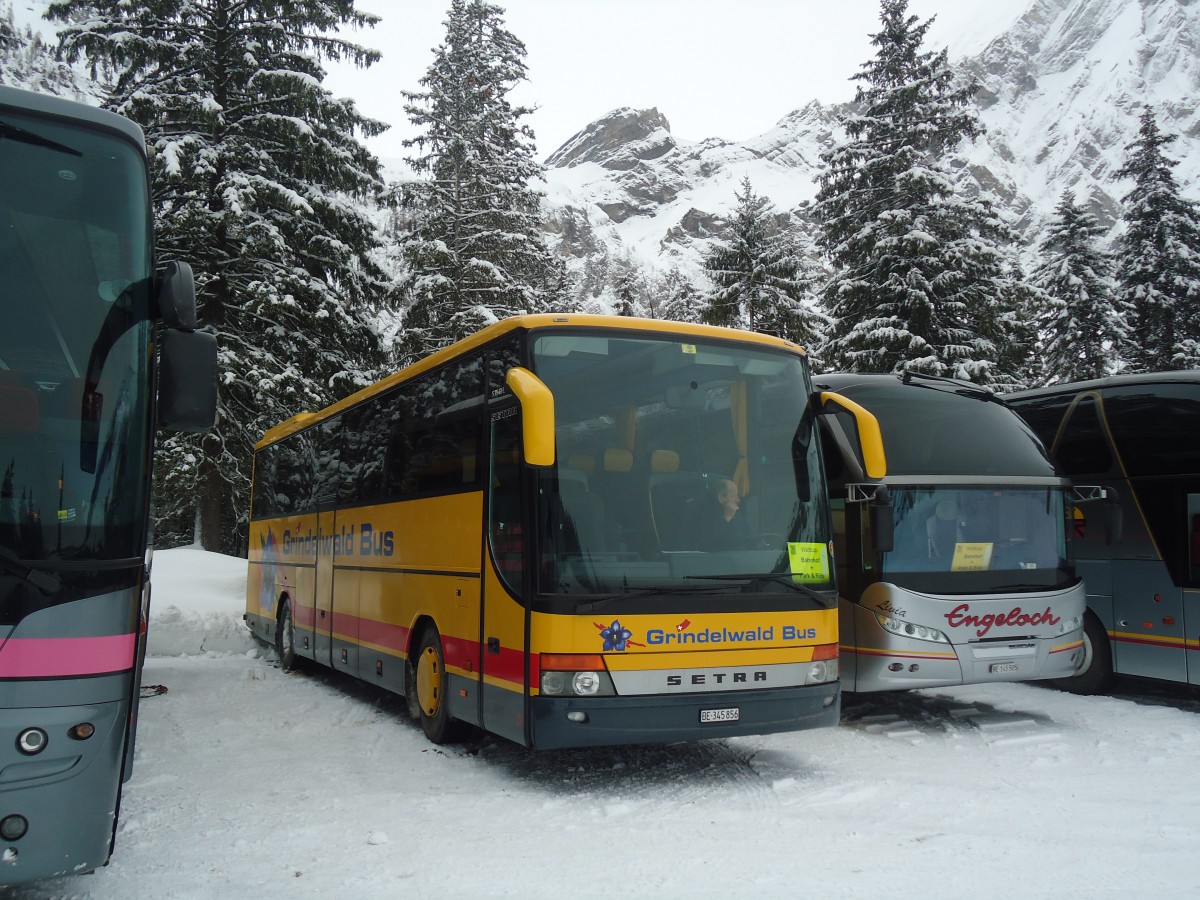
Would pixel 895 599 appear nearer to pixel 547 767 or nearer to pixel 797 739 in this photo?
pixel 797 739

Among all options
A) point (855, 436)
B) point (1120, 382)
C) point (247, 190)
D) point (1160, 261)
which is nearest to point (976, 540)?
point (855, 436)

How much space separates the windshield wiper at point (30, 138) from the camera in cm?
461

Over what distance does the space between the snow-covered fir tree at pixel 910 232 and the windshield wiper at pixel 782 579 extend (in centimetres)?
1748

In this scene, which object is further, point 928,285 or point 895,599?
point 928,285

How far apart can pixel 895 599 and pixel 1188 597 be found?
3.20m

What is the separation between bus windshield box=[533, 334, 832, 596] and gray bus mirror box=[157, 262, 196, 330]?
2.55 meters

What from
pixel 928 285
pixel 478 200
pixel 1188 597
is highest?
pixel 478 200

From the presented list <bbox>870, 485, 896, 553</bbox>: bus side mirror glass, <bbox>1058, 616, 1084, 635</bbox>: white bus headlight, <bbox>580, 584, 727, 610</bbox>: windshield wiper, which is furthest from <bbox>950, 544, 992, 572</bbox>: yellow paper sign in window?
<bbox>580, 584, 727, 610</bbox>: windshield wiper

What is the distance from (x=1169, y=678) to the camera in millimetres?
9680

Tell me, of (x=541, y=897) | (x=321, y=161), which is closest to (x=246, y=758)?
(x=541, y=897)

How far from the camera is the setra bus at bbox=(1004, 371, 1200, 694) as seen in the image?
31.6 ft

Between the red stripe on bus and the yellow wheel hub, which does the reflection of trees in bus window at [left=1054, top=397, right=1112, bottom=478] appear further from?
the red stripe on bus

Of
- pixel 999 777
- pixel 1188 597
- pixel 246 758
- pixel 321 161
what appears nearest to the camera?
pixel 999 777

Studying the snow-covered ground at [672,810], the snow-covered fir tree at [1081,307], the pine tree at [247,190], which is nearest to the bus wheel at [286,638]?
the snow-covered ground at [672,810]
